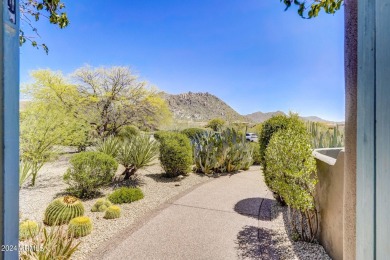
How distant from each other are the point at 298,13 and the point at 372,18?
8.91 ft

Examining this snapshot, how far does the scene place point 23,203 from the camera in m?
5.69

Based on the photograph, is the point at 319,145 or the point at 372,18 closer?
the point at 372,18

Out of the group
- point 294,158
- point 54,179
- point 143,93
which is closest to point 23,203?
point 54,179

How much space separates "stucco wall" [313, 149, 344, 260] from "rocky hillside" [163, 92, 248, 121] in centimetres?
5263

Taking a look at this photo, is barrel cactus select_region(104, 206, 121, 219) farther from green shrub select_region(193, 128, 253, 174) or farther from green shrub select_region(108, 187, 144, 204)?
green shrub select_region(193, 128, 253, 174)

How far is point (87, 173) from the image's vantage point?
231 inches

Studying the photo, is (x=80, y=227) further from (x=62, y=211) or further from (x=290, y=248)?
(x=290, y=248)

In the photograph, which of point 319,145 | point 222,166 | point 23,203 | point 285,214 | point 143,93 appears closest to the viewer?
point 285,214

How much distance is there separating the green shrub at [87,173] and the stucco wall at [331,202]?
5188 millimetres

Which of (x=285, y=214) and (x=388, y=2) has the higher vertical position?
(x=388, y=2)

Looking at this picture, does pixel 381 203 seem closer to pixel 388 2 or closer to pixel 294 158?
pixel 388 2

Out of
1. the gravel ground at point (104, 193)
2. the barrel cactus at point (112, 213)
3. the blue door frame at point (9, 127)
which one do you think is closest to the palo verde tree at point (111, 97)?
the gravel ground at point (104, 193)

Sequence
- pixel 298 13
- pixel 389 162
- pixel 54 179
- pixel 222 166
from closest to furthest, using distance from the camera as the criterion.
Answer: pixel 389 162
pixel 298 13
pixel 54 179
pixel 222 166

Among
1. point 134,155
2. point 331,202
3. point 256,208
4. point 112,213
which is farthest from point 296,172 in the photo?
point 134,155
